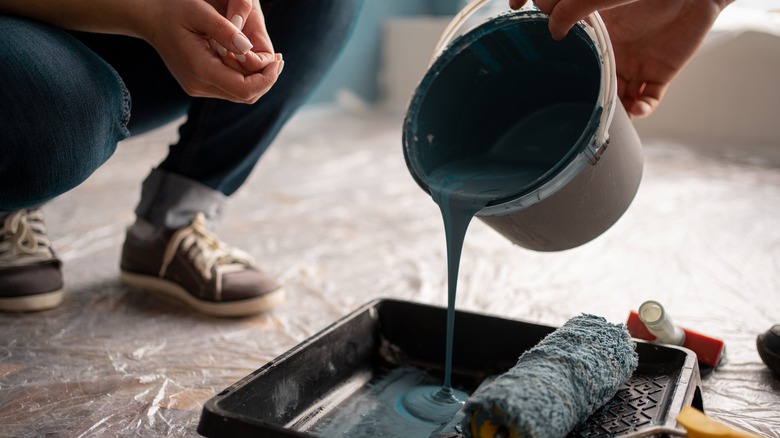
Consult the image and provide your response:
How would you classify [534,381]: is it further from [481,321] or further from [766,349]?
[766,349]

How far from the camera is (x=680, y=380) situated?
764mm

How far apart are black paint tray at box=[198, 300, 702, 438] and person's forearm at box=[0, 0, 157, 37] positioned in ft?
1.32

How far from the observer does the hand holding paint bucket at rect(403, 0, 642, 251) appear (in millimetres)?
805

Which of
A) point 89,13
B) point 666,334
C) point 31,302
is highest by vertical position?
point 89,13

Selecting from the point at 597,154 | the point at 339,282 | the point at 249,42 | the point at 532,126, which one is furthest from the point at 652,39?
the point at 339,282

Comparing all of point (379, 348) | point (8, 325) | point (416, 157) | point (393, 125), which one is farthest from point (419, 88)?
point (393, 125)

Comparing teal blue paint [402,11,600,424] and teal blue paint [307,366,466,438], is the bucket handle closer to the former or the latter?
teal blue paint [402,11,600,424]

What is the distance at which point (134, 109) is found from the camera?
113cm

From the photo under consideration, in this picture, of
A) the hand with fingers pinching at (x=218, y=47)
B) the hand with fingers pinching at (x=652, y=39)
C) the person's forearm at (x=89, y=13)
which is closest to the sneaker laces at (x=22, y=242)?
the person's forearm at (x=89, y=13)

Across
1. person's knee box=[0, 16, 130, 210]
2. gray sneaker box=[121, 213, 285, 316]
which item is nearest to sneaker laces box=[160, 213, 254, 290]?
gray sneaker box=[121, 213, 285, 316]

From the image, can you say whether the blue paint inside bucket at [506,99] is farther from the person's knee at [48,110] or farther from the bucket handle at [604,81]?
the person's knee at [48,110]

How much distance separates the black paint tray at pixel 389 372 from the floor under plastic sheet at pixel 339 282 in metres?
0.13

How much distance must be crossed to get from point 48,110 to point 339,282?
0.61 meters

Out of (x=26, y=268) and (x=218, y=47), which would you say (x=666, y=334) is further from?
(x=26, y=268)
